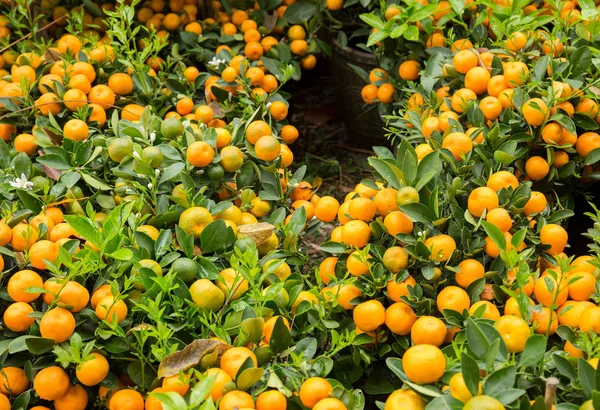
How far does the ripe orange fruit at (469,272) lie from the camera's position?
4.58 feet

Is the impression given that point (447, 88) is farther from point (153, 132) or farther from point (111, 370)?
point (111, 370)

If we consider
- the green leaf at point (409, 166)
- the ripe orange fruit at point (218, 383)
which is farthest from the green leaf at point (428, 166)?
the ripe orange fruit at point (218, 383)

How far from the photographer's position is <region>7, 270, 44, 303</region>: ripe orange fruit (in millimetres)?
1336

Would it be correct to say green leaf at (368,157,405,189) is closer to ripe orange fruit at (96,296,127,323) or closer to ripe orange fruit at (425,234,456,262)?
ripe orange fruit at (425,234,456,262)

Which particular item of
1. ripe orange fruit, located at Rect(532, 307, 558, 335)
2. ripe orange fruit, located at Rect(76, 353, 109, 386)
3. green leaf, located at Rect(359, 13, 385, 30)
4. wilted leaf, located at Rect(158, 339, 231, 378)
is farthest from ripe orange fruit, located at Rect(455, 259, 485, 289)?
green leaf, located at Rect(359, 13, 385, 30)

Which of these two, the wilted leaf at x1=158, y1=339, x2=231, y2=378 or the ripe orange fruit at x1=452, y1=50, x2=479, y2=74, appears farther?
the ripe orange fruit at x1=452, y1=50, x2=479, y2=74

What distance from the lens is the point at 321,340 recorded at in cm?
143

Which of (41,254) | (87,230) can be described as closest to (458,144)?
(87,230)

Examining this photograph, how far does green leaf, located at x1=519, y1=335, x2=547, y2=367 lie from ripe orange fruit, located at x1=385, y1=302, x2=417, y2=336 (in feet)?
1.07

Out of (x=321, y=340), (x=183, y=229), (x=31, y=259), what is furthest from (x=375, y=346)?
(x=31, y=259)

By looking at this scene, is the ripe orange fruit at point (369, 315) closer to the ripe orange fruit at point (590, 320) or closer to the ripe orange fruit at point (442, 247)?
the ripe orange fruit at point (442, 247)

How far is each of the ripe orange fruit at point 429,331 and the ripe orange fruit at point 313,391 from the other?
0.21 meters

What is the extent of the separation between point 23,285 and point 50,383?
0.20m

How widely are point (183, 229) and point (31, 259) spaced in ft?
1.05
